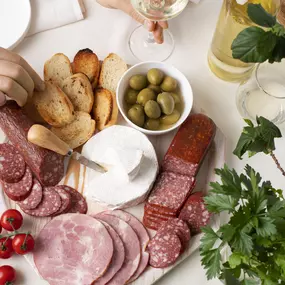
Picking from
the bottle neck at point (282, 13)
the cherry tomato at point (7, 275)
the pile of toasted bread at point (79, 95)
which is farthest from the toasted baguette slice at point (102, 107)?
the bottle neck at point (282, 13)

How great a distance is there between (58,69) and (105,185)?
14.7 inches

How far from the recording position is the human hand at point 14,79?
3.66 feet

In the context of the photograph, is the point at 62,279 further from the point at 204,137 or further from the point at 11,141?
the point at 204,137

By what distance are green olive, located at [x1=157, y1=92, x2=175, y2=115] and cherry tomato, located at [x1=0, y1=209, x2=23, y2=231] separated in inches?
18.9

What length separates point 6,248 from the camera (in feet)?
3.76

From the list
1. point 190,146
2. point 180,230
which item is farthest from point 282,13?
point 180,230

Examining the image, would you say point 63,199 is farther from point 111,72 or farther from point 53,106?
point 111,72

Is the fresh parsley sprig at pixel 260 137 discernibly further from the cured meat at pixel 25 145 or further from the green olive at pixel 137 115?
the cured meat at pixel 25 145

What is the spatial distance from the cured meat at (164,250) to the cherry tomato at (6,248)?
14.5 inches

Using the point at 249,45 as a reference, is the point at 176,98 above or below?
below

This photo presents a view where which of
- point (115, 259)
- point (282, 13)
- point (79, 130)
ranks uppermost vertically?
point (282, 13)

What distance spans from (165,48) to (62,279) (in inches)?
29.3

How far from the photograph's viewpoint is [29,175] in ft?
3.97

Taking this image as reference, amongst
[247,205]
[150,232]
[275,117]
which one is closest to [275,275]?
[247,205]
